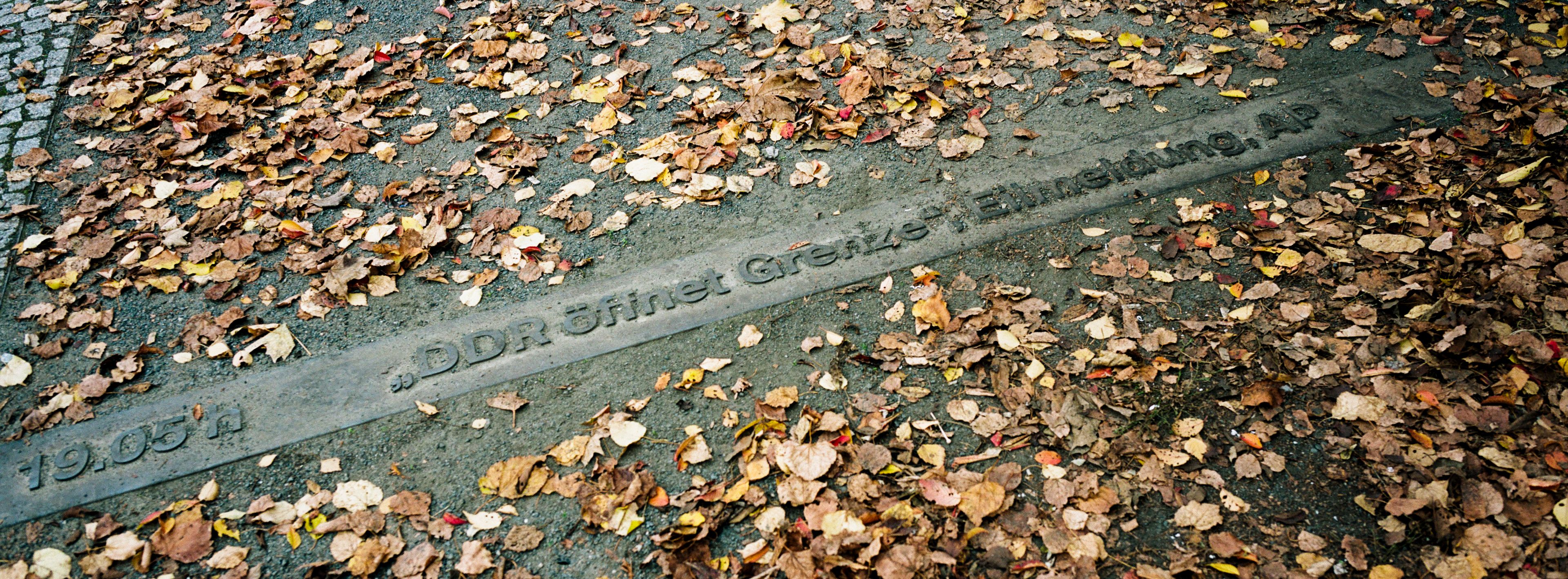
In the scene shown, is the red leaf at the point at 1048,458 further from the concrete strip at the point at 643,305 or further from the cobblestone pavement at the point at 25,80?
the cobblestone pavement at the point at 25,80

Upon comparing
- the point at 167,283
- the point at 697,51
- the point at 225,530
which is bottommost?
the point at 225,530

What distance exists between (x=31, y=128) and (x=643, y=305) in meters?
3.53

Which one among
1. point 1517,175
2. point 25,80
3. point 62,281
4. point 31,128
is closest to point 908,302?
point 1517,175

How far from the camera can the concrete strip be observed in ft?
9.89

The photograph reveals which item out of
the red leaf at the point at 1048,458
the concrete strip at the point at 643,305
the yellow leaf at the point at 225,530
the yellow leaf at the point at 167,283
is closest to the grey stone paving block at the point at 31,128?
the yellow leaf at the point at 167,283

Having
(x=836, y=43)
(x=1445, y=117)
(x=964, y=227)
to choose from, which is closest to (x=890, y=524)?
(x=964, y=227)

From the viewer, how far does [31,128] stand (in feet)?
14.6

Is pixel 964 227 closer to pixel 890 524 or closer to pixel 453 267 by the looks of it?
pixel 890 524

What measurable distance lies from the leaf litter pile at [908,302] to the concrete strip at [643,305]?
14 cm

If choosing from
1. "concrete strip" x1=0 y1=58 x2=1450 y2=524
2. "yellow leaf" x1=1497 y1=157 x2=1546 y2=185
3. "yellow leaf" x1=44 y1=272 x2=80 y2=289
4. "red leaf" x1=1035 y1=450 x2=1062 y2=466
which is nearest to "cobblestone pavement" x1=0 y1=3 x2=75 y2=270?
"yellow leaf" x1=44 y1=272 x2=80 y2=289

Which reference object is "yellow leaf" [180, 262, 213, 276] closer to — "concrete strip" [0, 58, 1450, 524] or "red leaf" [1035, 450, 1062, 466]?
"concrete strip" [0, 58, 1450, 524]

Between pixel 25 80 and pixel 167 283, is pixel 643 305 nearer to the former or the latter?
pixel 167 283

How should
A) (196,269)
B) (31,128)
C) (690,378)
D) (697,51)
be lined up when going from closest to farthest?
(690,378) → (196,269) → (31,128) → (697,51)

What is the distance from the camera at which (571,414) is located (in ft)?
10.0
